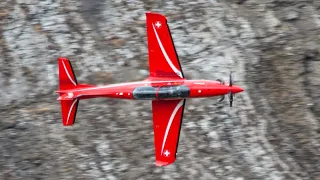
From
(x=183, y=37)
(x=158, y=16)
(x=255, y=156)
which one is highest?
(x=158, y=16)

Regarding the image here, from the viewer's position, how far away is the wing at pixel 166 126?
2652cm

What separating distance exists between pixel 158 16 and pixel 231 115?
574 centimetres

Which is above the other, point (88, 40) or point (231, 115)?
point (88, 40)

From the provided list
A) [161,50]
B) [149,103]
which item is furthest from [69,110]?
[161,50]

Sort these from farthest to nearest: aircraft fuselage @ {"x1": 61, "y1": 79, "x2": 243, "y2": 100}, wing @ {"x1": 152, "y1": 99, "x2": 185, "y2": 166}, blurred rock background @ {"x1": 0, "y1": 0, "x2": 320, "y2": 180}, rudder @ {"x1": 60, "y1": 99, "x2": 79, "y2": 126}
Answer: blurred rock background @ {"x1": 0, "y1": 0, "x2": 320, "y2": 180}
rudder @ {"x1": 60, "y1": 99, "x2": 79, "y2": 126}
wing @ {"x1": 152, "y1": 99, "x2": 185, "y2": 166}
aircraft fuselage @ {"x1": 61, "y1": 79, "x2": 243, "y2": 100}

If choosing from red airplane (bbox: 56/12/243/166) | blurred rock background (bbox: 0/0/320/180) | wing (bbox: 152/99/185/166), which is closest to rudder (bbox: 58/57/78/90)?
red airplane (bbox: 56/12/243/166)

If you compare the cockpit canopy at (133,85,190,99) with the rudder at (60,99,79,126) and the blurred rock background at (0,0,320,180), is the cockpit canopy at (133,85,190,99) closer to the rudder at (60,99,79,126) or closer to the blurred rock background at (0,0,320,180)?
the rudder at (60,99,79,126)

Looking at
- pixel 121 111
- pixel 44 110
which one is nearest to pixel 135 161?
pixel 121 111

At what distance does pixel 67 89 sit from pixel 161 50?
3.70 metres

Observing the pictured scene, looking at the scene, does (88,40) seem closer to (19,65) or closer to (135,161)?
(19,65)

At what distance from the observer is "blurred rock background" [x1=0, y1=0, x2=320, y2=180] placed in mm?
28578

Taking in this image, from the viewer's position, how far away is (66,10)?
1229 inches

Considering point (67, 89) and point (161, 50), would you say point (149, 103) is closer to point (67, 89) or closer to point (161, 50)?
point (161, 50)

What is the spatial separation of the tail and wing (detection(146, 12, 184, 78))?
295 cm
